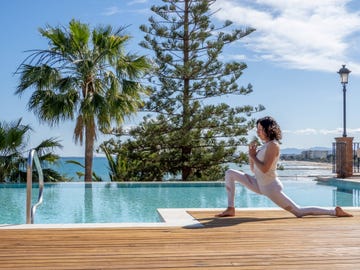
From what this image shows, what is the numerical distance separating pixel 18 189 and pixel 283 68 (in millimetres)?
10098

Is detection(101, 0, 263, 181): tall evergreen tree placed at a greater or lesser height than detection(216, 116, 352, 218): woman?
greater

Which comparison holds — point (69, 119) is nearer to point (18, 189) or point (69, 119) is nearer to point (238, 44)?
point (18, 189)

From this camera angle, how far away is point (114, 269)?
2590 millimetres

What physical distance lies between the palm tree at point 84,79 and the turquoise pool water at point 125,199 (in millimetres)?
1472

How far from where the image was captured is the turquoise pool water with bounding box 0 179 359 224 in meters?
6.57

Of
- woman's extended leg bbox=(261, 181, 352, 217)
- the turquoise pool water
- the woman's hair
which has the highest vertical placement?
the woman's hair

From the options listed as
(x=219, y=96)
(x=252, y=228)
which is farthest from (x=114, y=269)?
(x=219, y=96)

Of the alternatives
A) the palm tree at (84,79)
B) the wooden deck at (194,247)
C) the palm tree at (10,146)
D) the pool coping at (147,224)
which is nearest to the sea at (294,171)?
the palm tree at (10,146)

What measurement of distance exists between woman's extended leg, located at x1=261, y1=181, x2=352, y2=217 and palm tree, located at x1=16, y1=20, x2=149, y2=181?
6.86m

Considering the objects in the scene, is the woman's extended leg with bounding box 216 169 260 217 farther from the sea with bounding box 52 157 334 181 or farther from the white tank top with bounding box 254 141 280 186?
the sea with bounding box 52 157 334 181

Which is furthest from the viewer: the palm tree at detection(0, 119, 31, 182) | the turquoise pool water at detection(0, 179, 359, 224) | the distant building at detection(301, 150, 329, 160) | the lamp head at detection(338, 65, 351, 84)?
the distant building at detection(301, 150, 329, 160)

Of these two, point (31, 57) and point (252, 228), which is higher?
point (31, 57)

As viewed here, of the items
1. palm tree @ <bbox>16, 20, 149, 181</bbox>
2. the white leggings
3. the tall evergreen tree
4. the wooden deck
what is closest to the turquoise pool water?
palm tree @ <bbox>16, 20, 149, 181</bbox>

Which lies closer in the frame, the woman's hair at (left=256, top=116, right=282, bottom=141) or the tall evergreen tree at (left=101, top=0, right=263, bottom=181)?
the woman's hair at (left=256, top=116, right=282, bottom=141)
